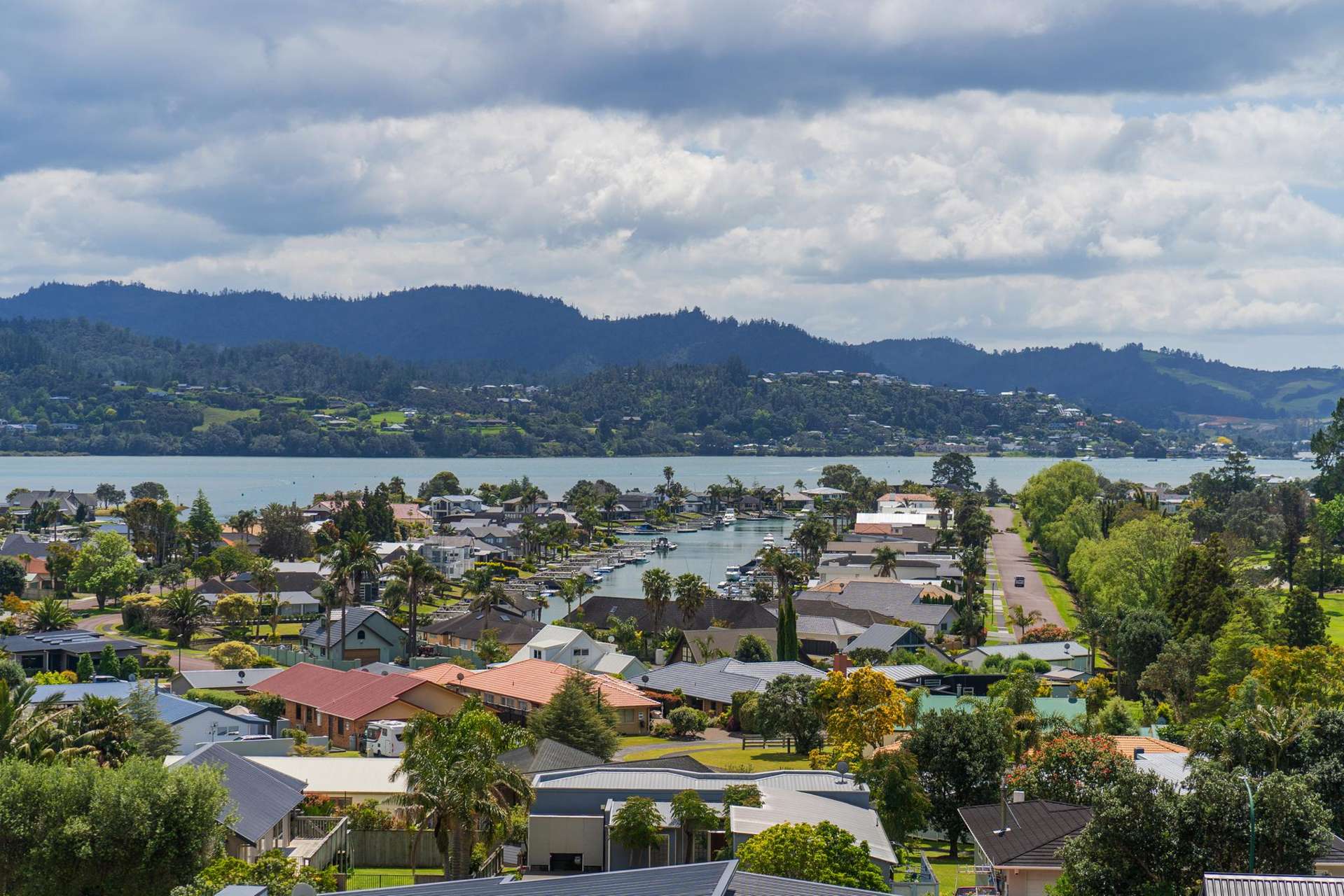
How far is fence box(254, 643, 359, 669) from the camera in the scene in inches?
2685

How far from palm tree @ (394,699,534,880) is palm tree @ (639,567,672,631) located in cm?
4874

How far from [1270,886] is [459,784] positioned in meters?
14.7

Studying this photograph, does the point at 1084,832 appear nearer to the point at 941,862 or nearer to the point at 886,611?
the point at 941,862

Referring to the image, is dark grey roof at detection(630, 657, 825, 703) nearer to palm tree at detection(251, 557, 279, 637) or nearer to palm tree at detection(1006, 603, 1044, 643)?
palm tree at detection(1006, 603, 1044, 643)

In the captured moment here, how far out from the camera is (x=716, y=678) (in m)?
59.4

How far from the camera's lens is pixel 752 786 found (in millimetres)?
30031

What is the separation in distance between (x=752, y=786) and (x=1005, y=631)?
180 ft

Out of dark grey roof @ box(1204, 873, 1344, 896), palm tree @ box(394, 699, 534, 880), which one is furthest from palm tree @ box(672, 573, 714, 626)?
dark grey roof @ box(1204, 873, 1344, 896)

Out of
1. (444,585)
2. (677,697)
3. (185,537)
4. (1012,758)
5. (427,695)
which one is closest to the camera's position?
(1012,758)

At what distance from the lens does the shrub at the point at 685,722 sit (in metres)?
52.6

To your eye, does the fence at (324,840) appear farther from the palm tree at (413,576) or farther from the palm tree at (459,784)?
the palm tree at (413,576)

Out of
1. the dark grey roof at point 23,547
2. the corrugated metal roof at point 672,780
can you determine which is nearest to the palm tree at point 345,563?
the dark grey roof at point 23,547

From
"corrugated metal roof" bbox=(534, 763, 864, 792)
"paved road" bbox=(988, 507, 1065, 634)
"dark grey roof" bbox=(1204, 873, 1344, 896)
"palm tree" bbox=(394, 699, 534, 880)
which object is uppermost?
"dark grey roof" bbox=(1204, 873, 1344, 896)

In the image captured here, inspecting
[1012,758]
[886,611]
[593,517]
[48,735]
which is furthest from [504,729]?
[593,517]
